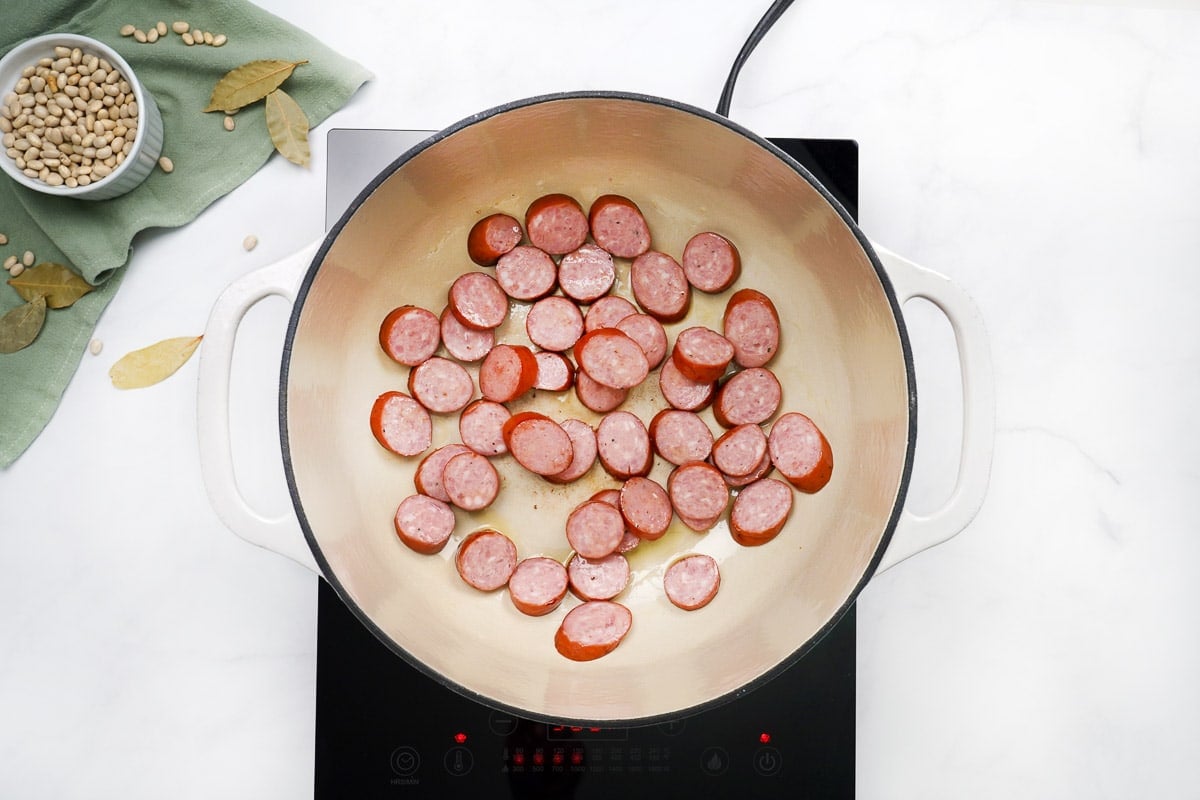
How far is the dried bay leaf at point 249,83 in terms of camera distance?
3.60 ft

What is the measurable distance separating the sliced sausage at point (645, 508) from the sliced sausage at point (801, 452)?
0.14 metres

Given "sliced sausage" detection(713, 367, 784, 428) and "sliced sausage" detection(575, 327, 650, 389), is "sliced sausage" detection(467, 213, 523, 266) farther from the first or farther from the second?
"sliced sausage" detection(713, 367, 784, 428)

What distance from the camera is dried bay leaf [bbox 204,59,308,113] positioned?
1099 millimetres

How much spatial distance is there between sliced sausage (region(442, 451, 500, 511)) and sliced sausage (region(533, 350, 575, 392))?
0.38 feet

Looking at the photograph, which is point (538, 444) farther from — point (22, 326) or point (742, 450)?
point (22, 326)

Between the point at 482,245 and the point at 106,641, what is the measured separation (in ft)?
2.14

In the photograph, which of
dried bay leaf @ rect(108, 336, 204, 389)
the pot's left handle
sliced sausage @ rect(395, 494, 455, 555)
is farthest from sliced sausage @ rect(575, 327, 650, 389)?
dried bay leaf @ rect(108, 336, 204, 389)

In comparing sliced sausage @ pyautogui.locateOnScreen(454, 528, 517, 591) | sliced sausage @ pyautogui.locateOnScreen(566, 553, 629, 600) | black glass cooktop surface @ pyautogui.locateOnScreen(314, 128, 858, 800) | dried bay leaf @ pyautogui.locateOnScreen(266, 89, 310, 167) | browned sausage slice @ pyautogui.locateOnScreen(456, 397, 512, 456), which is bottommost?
black glass cooktop surface @ pyautogui.locateOnScreen(314, 128, 858, 800)

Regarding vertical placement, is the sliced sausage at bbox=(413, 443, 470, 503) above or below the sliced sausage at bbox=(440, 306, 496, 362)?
below

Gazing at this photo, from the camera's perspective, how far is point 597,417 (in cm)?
109

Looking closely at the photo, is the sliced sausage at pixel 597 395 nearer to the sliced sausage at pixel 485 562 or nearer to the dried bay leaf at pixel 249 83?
the sliced sausage at pixel 485 562

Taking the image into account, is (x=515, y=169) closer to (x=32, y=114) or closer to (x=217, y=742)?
(x=32, y=114)

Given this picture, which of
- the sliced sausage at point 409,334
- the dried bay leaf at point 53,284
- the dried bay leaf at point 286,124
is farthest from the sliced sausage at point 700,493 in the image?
the dried bay leaf at point 53,284

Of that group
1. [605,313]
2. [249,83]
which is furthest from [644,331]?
[249,83]
